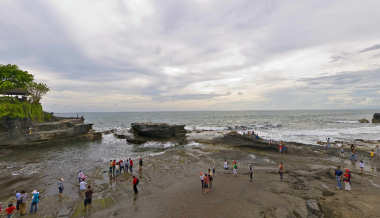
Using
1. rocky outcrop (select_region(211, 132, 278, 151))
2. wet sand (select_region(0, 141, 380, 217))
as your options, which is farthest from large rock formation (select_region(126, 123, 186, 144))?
wet sand (select_region(0, 141, 380, 217))

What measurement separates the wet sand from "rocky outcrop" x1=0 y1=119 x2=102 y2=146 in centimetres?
1800

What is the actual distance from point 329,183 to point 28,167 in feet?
103

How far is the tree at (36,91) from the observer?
116ft

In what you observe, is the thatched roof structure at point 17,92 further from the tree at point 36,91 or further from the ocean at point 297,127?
the ocean at point 297,127

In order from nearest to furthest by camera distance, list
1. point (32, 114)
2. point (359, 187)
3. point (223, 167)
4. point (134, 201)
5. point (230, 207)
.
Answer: point (230, 207) → point (134, 201) → point (359, 187) → point (223, 167) → point (32, 114)

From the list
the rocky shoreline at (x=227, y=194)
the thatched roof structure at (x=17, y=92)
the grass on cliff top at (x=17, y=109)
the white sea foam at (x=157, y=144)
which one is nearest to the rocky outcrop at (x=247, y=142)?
the rocky shoreline at (x=227, y=194)

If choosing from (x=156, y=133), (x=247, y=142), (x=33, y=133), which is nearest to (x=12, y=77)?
(x=33, y=133)

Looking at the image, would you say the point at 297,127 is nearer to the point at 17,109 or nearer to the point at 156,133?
the point at 156,133

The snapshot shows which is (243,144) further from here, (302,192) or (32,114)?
(32,114)

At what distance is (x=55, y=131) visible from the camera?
113 ft

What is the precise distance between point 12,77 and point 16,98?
4725 millimetres

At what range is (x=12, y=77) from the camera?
29.7m

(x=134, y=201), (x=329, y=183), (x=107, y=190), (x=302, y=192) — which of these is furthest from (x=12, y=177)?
(x=329, y=183)

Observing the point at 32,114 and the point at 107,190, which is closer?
the point at 107,190
